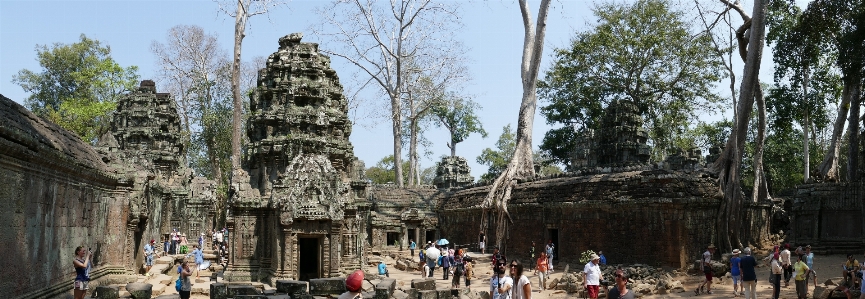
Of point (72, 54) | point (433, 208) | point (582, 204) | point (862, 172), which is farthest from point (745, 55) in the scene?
point (72, 54)

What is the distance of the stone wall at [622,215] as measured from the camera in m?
16.5

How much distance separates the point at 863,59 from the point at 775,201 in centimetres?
653

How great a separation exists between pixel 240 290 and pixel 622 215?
377 inches

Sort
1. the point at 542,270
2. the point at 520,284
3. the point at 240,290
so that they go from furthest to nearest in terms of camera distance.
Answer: the point at 542,270 < the point at 240,290 < the point at 520,284

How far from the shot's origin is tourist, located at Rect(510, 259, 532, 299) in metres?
8.42

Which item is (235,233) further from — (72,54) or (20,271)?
(72,54)

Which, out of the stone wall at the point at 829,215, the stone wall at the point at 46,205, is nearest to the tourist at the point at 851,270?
the stone wall at the point at 829,215

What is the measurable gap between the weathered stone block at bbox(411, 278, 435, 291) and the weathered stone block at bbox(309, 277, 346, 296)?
1.27 metres

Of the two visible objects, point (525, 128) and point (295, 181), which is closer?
point (295, 181)

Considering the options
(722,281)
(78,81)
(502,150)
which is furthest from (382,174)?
(722,281)

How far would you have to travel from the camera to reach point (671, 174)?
16781mm

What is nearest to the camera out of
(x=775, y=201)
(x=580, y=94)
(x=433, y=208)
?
(x=775, y=201)

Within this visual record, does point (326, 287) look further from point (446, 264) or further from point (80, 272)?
point (446, 264)

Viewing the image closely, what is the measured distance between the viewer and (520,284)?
855 cm
